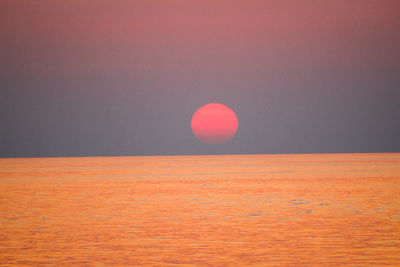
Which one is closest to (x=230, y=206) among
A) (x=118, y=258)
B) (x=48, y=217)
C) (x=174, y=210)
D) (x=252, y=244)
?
(x=174, y=210)

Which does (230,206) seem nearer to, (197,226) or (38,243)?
(197,226)

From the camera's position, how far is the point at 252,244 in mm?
8773

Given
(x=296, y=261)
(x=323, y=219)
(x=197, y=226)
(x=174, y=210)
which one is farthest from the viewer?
(x=174, y=210)

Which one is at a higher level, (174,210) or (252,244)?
(174,210)

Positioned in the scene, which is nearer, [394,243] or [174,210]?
[394,243]

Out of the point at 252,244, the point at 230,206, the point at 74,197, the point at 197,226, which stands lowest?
the point at 252,244

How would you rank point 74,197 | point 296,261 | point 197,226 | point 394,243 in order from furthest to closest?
point 74,197 < point 197,226 < point 394,243 < point 296,261

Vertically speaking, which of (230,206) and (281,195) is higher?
(281,195)

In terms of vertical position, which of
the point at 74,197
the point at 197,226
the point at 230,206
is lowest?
the point at 197,226

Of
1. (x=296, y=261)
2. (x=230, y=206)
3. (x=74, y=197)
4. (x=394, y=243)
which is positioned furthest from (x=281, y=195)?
(x=296, y=261)

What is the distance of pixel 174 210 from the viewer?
45.6ft

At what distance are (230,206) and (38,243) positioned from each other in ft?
22.0

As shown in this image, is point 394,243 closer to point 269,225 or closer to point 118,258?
point 269,225

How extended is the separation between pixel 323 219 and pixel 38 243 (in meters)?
6.12
